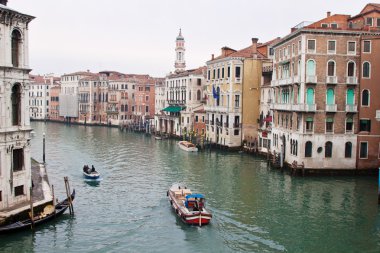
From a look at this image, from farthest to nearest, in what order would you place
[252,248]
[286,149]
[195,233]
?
[286,149], [195,233], [252,248]

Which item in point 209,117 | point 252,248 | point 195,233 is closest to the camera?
point 252,248

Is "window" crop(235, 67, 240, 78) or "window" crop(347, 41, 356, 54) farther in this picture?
"window" crop(235, 67, 240, 78)

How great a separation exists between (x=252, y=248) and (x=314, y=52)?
58.4 feet

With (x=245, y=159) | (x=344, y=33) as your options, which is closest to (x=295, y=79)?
(x=344, y=33)

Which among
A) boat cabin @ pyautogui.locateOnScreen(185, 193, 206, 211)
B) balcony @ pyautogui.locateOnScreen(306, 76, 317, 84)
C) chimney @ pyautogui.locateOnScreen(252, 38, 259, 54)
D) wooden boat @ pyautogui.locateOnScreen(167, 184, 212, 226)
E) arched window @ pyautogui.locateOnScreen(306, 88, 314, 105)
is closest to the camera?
wooden boat @ pyautogui.locateOnScreen(167, 184, 212, 226)

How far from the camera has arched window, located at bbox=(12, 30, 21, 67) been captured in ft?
61.7

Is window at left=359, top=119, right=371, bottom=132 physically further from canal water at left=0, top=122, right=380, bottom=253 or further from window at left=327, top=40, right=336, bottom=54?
window at left=327, top=40, right=336, bottom=54

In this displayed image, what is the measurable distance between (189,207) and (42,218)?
6363mm

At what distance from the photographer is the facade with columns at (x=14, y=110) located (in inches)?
708

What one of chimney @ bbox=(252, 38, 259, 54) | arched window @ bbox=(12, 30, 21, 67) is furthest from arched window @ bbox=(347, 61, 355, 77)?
arched window @ bbox=(12, 30, 21, 67)

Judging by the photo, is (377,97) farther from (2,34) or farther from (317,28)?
(2,34)

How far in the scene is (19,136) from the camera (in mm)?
18844

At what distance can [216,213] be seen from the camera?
71.9 ft

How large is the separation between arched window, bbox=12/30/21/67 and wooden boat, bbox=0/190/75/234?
6.17 metres
